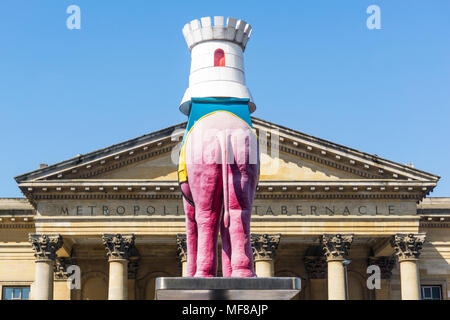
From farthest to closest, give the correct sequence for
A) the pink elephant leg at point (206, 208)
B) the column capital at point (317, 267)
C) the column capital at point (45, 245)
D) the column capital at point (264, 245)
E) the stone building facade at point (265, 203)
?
the column capital at point (317, 267)
the column capital at point (264, 245)
the stone building facade at point (265, 203)
the column capital at point (45, 245)
the pink elephant leg at point (206, 208)

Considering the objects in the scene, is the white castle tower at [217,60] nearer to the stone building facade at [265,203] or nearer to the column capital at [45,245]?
the stone building facade at [265,203]

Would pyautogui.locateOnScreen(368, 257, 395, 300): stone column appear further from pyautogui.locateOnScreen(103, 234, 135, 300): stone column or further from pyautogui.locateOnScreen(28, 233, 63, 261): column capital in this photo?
pyautogui.locateOnScreen(28, 233, 63, 261): column capital

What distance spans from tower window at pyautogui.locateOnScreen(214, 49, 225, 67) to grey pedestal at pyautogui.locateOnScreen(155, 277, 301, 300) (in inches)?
126

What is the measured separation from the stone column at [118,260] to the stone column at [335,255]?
920 centimetres

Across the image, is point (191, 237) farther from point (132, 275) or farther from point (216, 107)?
point (132, 275)

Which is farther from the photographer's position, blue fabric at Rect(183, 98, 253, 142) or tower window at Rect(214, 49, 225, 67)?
tower window at Rect(214, 49, 225, 67)

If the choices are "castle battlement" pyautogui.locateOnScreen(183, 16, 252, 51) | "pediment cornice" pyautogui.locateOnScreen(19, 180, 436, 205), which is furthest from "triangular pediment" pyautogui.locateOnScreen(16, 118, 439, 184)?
"castle battlement" pyautogui.locateOnScreen(183, 16, 252, 51)

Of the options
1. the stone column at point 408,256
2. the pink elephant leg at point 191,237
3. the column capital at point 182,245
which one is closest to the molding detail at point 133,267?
the column capital at point 182,245

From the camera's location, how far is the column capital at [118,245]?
130ft

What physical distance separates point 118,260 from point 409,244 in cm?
1370

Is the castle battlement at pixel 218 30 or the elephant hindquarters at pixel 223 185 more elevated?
the castle battlement at pixel 218 30

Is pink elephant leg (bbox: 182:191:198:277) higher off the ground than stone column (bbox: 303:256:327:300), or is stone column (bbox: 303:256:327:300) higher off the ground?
stone column (bbox: 303:256:327:300)

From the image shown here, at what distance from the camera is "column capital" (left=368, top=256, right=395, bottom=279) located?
45.0 m

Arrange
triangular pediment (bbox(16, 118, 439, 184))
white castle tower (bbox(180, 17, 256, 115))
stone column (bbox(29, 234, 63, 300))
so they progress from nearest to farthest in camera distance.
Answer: white castle tower (bbox(180, 17, 256, 115)) < stone column (bbox(29, 234, 63, 300)) < triangular pediment (bbox(16, 118, 439, 184))
